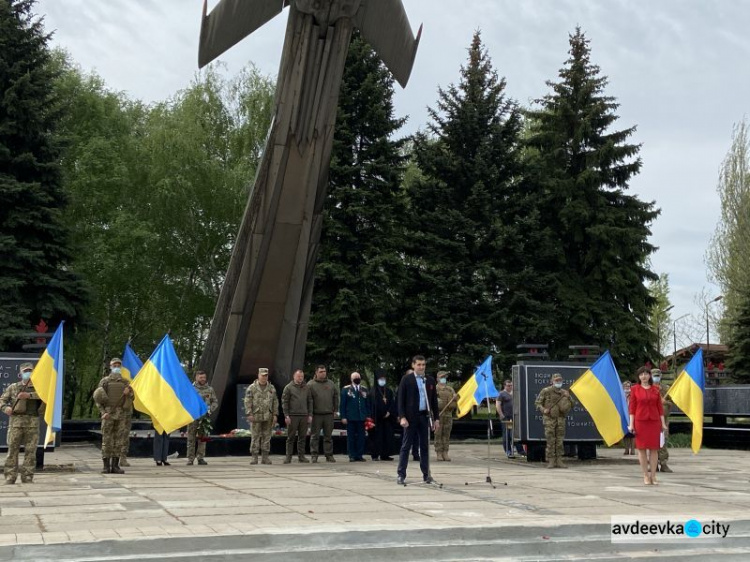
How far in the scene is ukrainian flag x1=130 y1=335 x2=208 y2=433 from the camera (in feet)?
49.9

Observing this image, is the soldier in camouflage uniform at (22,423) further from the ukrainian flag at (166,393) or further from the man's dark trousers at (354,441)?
the man's dark trousers at (354,441)

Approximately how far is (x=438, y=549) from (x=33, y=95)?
76.7 feet

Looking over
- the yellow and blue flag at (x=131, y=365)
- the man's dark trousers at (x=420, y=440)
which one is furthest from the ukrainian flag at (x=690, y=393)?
the yellow and blue flag at (x=131, y=365)

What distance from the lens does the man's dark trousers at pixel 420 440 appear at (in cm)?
1216

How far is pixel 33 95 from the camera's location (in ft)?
89.4

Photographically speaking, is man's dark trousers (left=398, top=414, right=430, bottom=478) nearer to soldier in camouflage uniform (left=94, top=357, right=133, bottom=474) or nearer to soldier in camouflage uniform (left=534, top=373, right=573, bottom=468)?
soldier in camouflage uniform (left=534, top=373, right=573, bottom=468)

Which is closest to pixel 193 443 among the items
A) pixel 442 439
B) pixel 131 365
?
pixel 131 365

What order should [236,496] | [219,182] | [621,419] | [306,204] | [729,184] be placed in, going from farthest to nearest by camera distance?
[729,184] → [219,182] → [306,204] → [621,419] → [236,496]

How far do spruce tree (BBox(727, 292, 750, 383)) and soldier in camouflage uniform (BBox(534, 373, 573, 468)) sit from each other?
1675cm

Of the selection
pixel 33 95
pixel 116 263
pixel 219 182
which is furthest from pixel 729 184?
pixel 33 95

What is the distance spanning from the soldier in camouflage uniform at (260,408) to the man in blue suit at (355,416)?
5.33 ft

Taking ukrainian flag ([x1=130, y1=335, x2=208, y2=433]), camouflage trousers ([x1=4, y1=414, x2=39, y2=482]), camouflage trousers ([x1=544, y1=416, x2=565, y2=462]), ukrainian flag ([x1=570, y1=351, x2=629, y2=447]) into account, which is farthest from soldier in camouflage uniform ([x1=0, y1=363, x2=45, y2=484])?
camouflage trousers ([x1=544, y1=416, x2=565, y2=462])

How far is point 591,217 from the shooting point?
107 ft

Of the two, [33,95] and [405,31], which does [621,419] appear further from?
[33,95]
